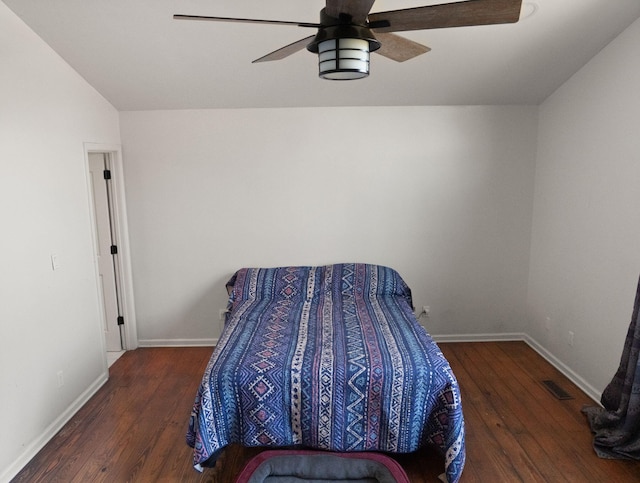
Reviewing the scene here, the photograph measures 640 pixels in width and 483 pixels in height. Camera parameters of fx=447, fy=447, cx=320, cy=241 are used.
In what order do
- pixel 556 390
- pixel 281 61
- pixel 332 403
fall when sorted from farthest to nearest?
pixel 556 390, pixel 281 61, pixel 332 403

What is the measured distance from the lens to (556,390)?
333cm

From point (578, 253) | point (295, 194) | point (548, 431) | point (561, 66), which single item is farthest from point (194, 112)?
point (548, 431)

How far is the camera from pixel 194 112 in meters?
3.83

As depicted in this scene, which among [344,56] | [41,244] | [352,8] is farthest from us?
[41,244]

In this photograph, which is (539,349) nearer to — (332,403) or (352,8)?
(332,403)

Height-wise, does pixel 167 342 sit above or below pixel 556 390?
above

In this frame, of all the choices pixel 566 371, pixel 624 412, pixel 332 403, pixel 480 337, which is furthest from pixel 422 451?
pixel 480 337

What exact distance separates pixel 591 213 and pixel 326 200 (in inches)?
80.9

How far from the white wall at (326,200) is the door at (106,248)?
0.63 ft

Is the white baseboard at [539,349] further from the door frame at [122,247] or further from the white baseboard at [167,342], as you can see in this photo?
the door frame at [122,247]

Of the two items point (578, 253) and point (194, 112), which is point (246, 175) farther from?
point (578, 253)

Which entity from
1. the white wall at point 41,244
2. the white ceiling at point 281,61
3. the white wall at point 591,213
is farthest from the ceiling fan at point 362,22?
the white wall at point 591,213

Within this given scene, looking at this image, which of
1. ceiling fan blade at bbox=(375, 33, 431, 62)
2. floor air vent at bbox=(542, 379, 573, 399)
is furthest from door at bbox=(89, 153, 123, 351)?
floor air vent at bbox=(542, 379, 573, 399)

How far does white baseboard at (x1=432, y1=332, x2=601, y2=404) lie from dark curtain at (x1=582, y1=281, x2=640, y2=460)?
440 mm
